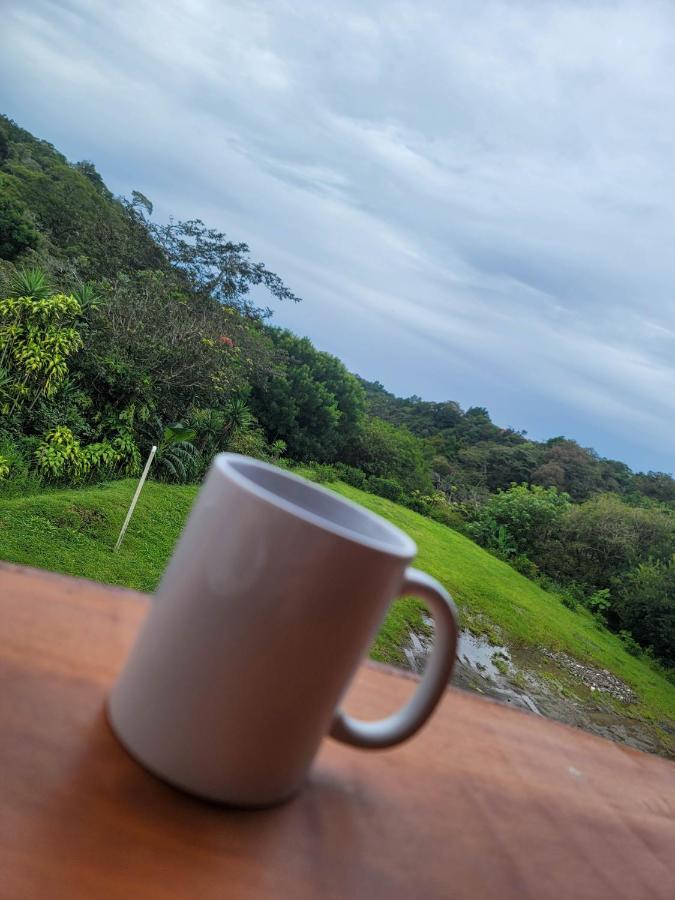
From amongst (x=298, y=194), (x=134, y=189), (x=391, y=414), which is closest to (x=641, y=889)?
(x=134, y=189)

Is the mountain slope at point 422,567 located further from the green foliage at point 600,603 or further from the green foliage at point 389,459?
the green foliage at point 389,459

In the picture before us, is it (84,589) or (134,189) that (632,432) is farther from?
(84,589)

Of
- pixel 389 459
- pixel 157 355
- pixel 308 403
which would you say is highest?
pixel 308 403

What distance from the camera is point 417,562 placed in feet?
17.8

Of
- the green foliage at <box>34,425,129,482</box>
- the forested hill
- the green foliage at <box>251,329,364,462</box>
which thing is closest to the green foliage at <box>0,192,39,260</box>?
the green foliage at <box>251,329,364,462</box>

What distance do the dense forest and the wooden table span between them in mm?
4253

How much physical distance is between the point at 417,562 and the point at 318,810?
17.5 ft

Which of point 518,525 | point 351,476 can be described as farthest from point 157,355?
point 518,525

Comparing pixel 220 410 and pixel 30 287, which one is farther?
pixel 220 410

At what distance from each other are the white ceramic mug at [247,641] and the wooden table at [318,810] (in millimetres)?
13

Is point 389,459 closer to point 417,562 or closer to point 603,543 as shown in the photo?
point 603,543

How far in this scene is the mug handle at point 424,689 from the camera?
0.71 feet

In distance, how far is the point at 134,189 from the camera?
339 inches

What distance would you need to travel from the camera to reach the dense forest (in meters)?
4.41
